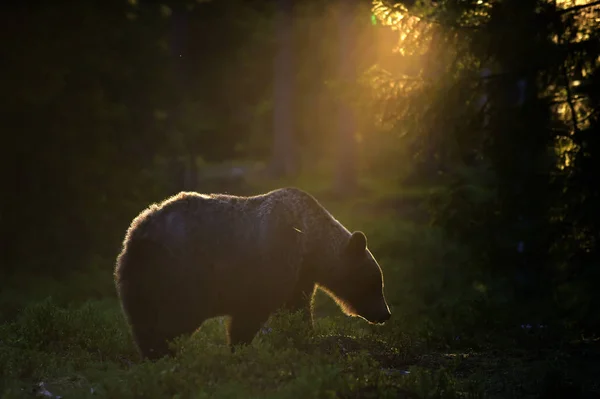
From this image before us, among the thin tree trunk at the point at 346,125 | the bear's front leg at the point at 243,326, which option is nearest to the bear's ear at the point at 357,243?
the bear's front leg at the point at 243,326

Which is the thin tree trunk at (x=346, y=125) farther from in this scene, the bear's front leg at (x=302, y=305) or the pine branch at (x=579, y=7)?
the bear's front leg at (x=302, y=305)

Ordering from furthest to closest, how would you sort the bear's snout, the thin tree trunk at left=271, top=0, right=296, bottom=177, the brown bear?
the thin tree trunk at left=271, top=0, right=296, bottom=177
the bear's snout
the brown bear

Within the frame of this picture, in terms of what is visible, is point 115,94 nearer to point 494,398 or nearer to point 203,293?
point 203,293

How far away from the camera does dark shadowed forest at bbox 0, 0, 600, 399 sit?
861cm

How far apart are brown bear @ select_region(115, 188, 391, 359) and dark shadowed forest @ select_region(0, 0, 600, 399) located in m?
0.41

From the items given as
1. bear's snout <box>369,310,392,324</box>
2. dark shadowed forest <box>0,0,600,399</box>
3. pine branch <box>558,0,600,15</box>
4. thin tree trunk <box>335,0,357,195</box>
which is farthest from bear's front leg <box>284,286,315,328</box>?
thin tree trunk <box>335,0,357,195</box>

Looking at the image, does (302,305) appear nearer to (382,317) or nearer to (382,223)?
(382,317)

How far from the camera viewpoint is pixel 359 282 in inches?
421

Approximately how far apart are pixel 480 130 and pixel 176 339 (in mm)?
6943

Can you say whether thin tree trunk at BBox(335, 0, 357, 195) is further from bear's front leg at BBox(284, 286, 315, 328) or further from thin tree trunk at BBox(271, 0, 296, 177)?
bear's front leg at BBox(284, 286, 315, 328)

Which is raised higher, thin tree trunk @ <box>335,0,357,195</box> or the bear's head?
thin tree trunk @ <box>335,0,357,195</box>

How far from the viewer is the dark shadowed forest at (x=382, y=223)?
861 centimetres

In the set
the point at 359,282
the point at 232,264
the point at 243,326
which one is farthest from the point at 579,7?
the point at 243,326

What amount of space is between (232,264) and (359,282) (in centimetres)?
193
